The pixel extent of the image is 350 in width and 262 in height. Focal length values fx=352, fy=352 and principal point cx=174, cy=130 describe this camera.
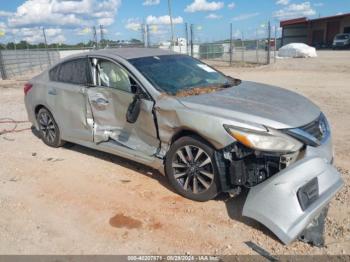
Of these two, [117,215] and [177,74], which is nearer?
[117,215]

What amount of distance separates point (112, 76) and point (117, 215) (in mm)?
1930

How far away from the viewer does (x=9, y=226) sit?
3.64 meters

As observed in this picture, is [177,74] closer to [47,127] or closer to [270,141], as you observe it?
[270,141]

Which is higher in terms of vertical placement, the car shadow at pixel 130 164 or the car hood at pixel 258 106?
the car hood at pixel 258 106

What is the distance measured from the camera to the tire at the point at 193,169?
3.66 meters

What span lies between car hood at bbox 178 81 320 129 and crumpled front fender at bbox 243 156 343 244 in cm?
44

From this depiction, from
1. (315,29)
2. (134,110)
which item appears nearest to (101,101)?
(134,110)

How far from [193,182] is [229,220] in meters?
0.58

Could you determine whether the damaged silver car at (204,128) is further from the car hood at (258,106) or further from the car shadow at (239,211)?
the car shadow at (239,211)

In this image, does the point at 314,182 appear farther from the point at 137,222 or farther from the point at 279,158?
the point at 137,222


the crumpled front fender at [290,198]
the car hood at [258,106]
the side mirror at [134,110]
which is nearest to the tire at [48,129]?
the side mirror at [134,110]

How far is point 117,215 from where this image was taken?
148 inches

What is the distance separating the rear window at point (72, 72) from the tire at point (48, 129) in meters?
0.63

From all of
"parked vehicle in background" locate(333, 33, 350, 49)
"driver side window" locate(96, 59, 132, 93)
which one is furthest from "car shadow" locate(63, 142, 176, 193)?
"parked vehicle in background" locate(333, 33, 350, 49)
